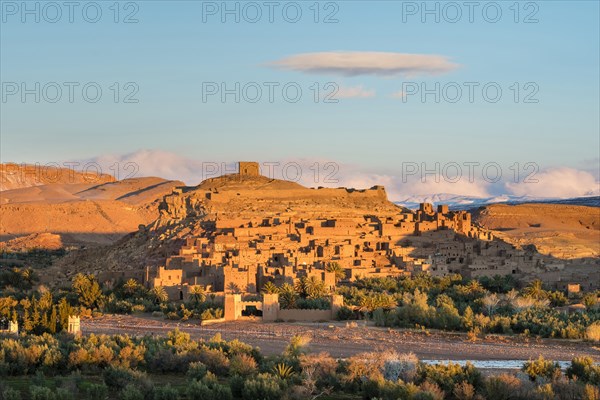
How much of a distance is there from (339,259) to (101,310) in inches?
460

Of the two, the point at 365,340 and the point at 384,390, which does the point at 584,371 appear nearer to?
the point at 384,390

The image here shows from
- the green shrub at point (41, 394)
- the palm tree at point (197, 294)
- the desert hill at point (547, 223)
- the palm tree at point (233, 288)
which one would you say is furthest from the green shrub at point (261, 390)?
the desert hill at point (547, 223)

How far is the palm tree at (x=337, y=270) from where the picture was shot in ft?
146

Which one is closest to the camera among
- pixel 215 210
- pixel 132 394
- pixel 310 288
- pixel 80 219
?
pixel 132 394

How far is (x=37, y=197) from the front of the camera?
135 metres

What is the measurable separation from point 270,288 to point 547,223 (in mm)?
65216

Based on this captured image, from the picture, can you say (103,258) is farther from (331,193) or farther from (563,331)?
(563,331)

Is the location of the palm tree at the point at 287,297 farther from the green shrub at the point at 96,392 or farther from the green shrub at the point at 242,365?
the green shrub at the point at 96,392

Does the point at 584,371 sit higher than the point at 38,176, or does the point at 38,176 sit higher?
the point at 38,176

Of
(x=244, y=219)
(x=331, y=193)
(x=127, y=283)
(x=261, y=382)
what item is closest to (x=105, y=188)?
(x=331, y=193)

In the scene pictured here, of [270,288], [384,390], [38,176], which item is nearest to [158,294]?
[270,288]

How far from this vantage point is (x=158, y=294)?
40531 mm

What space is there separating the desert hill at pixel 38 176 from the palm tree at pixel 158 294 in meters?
120

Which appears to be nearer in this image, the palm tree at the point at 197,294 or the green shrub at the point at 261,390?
the green shrub at the point at 261,390
